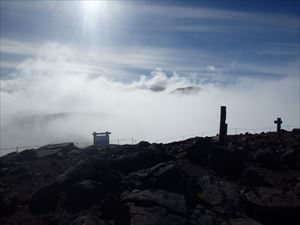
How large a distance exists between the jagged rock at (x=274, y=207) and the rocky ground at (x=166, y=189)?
0.13 ft

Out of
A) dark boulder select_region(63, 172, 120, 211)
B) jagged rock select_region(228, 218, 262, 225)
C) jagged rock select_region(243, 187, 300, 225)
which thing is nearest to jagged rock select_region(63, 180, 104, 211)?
dark boulder select_region(63, 172, 120, 211)

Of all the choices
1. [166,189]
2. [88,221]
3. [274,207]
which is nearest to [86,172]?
[88,221]

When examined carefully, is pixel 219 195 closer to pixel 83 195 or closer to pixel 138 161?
pixel 138 161

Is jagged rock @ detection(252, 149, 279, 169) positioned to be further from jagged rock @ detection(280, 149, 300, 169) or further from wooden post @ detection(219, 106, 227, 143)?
wooden post @ detection(219, 106, 227, 143)

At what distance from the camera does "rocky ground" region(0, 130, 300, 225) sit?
46.2ft

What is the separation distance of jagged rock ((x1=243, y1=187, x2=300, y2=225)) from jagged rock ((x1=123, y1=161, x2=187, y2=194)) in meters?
3.16

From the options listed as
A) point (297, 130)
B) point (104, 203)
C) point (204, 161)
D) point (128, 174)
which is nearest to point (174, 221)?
point (104, 203)

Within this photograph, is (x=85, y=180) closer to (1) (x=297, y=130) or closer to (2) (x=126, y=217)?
(2) (x=126, y=217)

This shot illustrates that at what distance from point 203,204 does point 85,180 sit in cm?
595

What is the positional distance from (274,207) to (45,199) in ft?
35.3

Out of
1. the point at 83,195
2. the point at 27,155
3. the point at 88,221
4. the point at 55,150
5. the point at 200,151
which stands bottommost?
the point at 88,221

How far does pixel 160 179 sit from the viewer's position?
53.4 feet

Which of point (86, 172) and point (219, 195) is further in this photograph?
point (86, 172)

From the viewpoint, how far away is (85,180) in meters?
17.0
